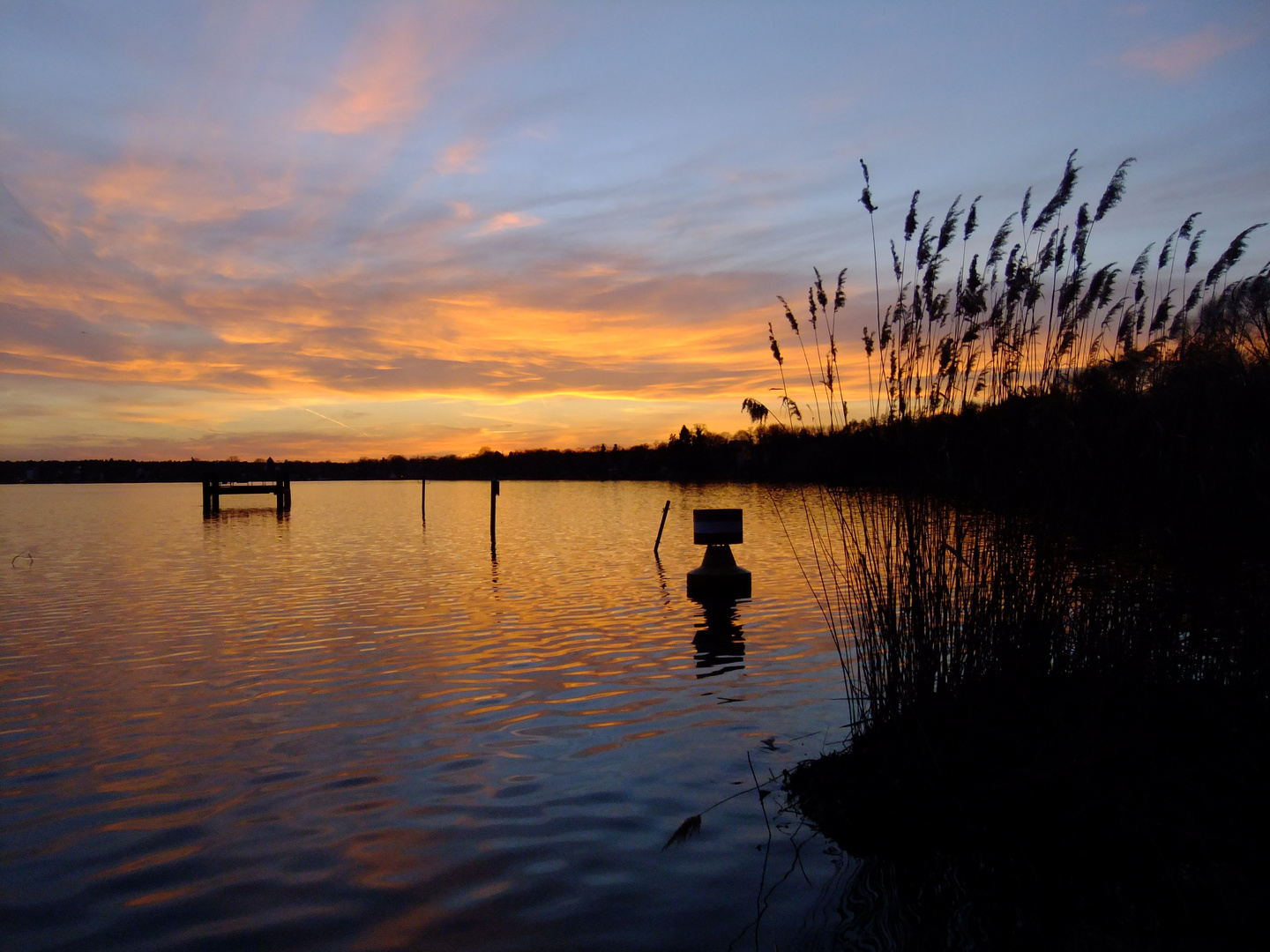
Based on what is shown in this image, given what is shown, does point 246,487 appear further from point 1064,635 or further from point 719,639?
point 1064,635

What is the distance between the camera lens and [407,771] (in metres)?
6.03

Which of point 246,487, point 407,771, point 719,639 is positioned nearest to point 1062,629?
point 407,771

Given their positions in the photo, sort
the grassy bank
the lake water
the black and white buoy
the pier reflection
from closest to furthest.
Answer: the grassy bank, the lake water, the pier reflection, the black and white buoy

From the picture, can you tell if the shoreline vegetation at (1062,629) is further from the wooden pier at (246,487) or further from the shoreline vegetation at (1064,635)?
the wooden pier at (246,487)

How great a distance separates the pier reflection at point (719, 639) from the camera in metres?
9.69

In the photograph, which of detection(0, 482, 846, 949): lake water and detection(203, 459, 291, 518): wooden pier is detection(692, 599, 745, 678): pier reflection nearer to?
detection(0, 482, 846, 949): lake water

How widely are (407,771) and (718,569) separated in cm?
911

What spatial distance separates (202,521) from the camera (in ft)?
139

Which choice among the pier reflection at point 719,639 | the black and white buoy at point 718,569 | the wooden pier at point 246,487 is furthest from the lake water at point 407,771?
the wooden pier at point 246,487

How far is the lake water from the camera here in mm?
3936

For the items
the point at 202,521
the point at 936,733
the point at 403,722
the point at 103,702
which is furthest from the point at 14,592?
the point at 202,521

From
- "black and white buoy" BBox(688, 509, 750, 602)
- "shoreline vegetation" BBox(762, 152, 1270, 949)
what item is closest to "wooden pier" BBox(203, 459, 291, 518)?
"black and white buoy" BBox(688, 509, 750, 602)

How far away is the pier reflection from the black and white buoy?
22cm

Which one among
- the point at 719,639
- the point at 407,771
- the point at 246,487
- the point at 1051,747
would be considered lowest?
the point at 719,639
